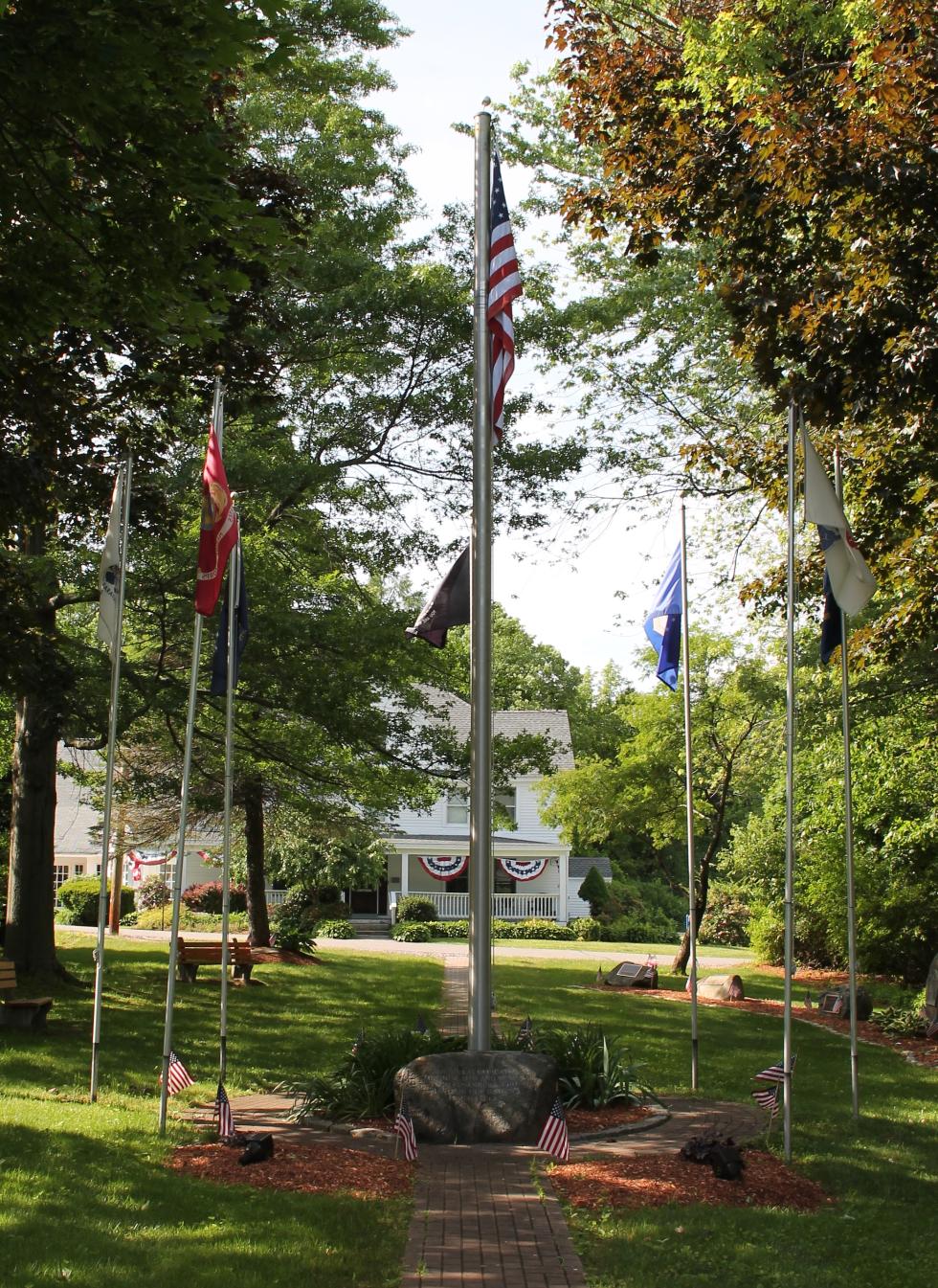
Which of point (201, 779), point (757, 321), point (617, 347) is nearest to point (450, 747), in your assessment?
point (201, 779)

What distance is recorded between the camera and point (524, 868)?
46375mm

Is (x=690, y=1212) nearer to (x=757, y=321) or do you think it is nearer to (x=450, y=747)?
(x=757, y=321)

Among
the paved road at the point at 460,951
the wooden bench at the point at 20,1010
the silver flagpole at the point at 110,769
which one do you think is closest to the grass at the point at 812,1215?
the silver flagpole at the point at 110,769

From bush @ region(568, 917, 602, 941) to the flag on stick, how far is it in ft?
105

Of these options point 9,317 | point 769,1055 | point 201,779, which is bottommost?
point 769,1055

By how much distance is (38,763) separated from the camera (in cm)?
1881

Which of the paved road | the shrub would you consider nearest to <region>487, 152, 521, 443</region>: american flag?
the paved road

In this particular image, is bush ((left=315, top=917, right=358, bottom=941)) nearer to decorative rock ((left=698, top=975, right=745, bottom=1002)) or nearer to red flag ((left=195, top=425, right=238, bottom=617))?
decorative rock ((left=698, top=975, right=745, bottom=1002))

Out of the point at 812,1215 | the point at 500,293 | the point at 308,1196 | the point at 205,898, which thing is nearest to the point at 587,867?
the point at 205,898

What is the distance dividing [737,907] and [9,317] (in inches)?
1465

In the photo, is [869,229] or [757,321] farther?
[757,321]

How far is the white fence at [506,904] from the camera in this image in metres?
43.8

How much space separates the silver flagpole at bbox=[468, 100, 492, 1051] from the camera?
419 inches

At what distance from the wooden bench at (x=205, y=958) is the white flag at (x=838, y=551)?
531 inches
